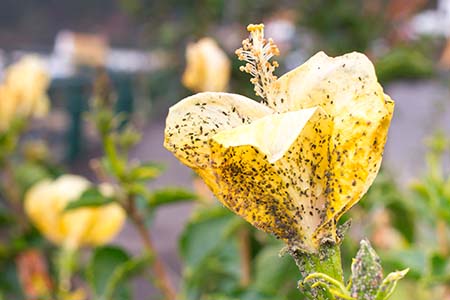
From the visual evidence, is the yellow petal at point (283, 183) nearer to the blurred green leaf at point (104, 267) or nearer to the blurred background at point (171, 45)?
the blurred green leaf at point (104, 267)

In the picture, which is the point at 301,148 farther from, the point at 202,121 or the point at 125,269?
the point at 125,269

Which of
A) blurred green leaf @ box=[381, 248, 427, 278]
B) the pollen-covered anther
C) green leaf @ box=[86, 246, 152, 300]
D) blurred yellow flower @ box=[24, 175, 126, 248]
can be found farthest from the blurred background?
the pollen-covered anther

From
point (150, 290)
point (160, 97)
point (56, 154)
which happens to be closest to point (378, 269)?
point (150, 290)

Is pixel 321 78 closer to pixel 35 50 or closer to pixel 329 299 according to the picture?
pixel 329 299

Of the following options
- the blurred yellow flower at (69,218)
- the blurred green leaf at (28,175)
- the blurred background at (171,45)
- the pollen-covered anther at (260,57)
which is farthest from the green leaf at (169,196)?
the blurred background at (171,45)

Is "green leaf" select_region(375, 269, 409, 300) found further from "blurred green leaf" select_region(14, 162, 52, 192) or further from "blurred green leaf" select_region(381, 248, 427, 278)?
"blurred green leaf" select_region(14, 162, 52, 192)

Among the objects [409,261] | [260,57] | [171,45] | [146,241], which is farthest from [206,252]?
[171,45]
